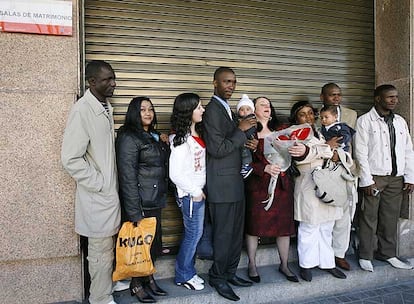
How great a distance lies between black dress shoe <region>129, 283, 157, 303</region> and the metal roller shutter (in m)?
0.74

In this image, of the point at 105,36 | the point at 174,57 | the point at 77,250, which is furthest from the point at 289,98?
the point at 77,250

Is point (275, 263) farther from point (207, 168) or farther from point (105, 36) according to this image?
point (105, 36)

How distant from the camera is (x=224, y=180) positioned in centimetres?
328

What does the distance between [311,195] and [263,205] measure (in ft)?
1.78

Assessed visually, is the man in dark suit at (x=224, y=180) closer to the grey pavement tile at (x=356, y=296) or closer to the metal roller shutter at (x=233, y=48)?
the metal roller shutter at (x=233, y=48)

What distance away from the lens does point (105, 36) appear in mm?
3709

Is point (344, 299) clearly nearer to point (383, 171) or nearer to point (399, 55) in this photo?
point (383, 171)

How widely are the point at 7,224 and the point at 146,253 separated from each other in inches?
49.0

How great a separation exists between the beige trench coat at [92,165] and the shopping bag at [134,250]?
0.38 feet

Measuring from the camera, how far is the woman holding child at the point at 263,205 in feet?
11.7

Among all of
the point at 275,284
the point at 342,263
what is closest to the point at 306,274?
the point at 275,284

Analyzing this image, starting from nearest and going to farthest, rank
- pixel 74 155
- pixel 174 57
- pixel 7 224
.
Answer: pixel 74 155 → pixel 7 224 → pixel 174 57

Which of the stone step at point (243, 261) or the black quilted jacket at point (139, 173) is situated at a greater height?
the black quilted jacket at point (139, 173)

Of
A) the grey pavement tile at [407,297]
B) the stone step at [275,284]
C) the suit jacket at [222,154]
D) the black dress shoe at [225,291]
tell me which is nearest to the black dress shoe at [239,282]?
the stone step at [275,284]
